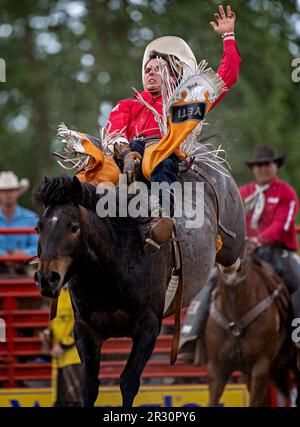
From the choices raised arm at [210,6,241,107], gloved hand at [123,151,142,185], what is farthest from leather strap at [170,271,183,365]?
raised arm at [210,6,241,107]

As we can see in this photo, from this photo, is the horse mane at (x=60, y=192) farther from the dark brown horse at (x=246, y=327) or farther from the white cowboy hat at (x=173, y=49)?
the dark brown horse at (x=246, y=327)

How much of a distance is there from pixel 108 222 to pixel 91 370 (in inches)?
32.4

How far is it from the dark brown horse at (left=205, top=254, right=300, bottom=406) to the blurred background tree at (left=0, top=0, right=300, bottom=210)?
4.60 metres

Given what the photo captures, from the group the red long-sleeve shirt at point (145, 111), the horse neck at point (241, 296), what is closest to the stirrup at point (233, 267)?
the red long-sleeve shirt at point (145, 111)

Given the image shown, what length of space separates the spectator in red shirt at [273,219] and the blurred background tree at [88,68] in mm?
3869

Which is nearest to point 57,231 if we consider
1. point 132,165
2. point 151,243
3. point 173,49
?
point 151,243

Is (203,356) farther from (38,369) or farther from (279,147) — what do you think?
(279,147)

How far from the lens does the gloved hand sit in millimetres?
5520

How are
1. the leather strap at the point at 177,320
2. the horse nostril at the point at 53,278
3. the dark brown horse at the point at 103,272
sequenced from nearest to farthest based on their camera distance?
the horse nostril at the point at 53,278 < the dark brown horse at the point at 103,272 < the leather strap at the point at 177,320

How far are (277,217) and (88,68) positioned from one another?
21.0 feet

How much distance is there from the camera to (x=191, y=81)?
5793 mm

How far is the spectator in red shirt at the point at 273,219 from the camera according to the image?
8.76 meters

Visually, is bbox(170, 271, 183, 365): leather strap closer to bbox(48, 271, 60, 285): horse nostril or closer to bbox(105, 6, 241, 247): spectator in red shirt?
bbox(105, 6, 241, 247): spectator in red shirt
